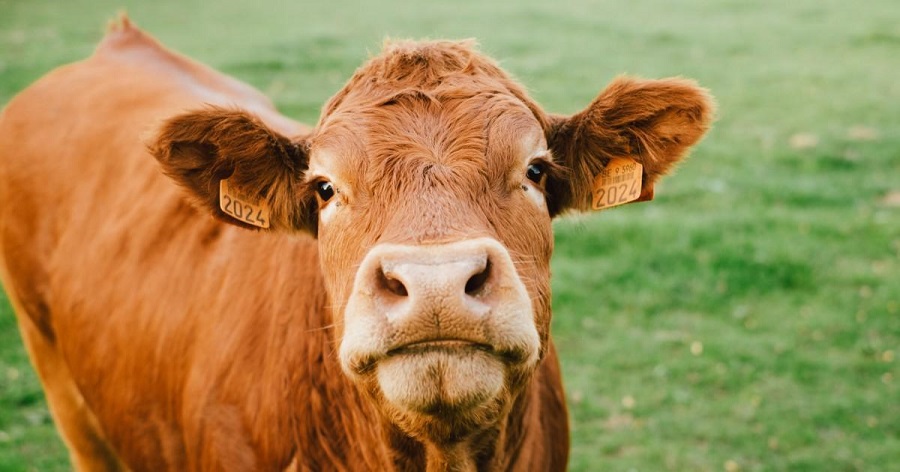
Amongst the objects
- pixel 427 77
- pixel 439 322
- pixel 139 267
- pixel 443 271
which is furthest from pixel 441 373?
pixel 139 267

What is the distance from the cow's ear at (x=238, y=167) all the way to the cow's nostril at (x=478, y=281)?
102 centimetres

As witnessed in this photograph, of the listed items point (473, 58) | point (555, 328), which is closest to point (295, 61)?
point (555, 328)

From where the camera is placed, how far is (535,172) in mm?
A: 2834

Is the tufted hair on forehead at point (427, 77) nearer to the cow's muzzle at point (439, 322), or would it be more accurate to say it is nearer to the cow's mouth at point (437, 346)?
the cow's muzzle at point (439, 322)

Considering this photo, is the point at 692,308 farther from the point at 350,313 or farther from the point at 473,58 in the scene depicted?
the point at 350,313

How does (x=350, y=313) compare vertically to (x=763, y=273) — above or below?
above

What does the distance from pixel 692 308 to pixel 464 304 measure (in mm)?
5181

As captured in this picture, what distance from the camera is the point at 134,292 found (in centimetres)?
405

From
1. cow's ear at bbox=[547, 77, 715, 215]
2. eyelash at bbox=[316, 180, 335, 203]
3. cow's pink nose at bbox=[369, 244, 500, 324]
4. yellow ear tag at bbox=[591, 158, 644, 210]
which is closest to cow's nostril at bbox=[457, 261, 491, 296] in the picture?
cow's pink nose at bbox=[369, 244, 500, 324]

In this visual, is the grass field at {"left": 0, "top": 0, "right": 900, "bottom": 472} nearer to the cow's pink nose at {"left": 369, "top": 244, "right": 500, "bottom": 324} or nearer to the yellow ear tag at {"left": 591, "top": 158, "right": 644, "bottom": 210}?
the yellow ear tag at {"left": 591, "top": 158, "right": 644, "bottom": 210}

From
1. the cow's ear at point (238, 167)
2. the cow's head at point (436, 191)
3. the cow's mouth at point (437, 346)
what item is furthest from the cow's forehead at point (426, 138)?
the cow's mouth at point (437, 346)

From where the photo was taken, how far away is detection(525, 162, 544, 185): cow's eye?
2.80 metres

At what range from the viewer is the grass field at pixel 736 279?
5.54 meters

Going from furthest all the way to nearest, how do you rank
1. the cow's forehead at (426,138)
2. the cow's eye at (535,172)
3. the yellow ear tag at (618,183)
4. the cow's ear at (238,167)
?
the yellow ear tag at (618,183) → the cow's ear at (238,167) → the cow's eye at (535,172) → the cow's forehead at (426,138)
